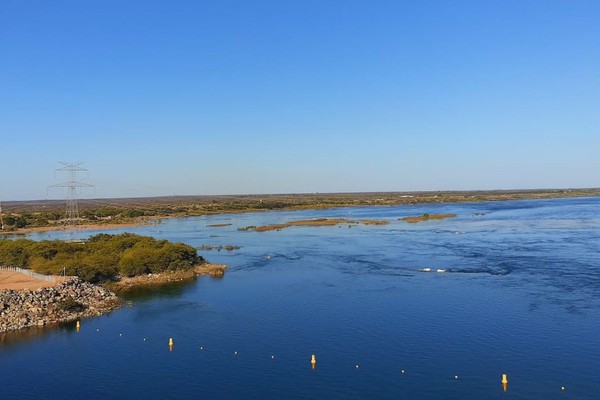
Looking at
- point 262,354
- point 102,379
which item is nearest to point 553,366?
point 262,354

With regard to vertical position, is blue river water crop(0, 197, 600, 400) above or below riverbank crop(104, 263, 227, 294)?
below

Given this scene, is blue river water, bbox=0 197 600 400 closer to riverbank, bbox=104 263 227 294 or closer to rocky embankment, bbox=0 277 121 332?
rocky embankment, bbox=0 277 121 332

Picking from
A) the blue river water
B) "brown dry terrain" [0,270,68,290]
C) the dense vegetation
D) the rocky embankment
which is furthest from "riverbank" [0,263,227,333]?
the dense vegetation

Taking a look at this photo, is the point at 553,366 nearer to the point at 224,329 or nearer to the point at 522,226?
the point at 224,329

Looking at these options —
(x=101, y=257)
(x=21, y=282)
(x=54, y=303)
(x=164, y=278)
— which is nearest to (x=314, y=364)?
(x=54, y=303)

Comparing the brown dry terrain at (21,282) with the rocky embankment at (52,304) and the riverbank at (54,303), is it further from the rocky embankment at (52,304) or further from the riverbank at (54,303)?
the rocky embankment at (52,304)

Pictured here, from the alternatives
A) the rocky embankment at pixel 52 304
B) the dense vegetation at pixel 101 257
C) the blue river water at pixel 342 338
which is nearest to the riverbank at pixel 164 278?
the dense vegetation at pixel 101 257
